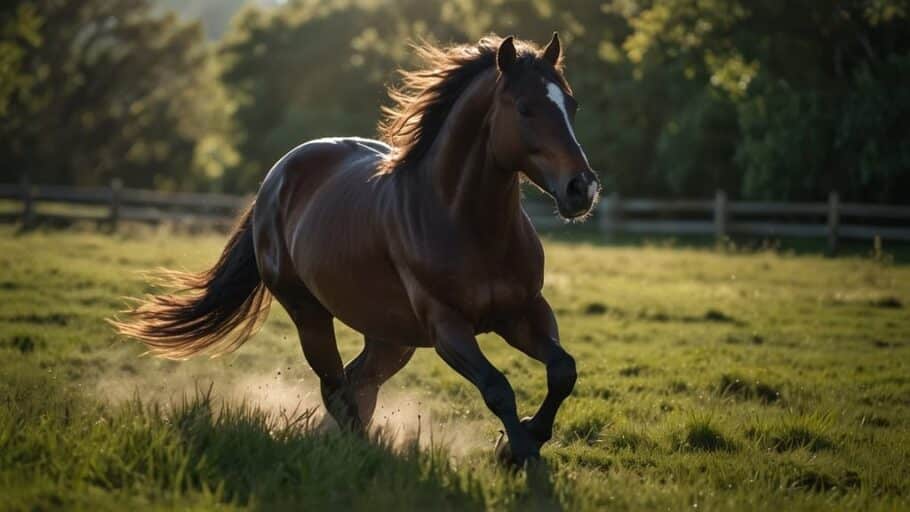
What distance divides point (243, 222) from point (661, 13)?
19.3 m

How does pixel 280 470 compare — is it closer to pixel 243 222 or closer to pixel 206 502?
pixel 206 502

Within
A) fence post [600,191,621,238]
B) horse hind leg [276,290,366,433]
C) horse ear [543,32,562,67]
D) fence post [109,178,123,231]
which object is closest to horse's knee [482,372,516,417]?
horse hind leg [276,290,366,433]

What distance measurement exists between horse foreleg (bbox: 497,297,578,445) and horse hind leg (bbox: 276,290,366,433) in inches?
55.0

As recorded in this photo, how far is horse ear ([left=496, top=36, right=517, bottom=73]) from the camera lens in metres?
5.43

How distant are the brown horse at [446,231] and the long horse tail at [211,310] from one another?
573 mm

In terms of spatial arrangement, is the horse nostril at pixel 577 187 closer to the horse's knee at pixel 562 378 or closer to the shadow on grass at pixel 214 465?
the horse's knee at pixel 562 378

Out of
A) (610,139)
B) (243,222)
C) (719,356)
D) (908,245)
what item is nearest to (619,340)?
(719,356)

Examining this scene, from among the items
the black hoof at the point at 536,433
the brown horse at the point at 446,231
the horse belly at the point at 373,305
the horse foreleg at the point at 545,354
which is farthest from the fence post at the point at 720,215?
the black hoof at the point at 536,433

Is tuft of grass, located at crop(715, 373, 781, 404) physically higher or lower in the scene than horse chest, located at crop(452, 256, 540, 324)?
lower

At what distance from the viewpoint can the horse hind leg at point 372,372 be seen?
7.13 meters

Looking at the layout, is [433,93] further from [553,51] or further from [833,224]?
[833,224]

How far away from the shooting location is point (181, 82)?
54.5m

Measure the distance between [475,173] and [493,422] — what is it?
2131mm

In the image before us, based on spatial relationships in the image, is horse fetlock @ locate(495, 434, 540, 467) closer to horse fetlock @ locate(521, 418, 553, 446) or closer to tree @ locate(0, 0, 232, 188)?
horse fetlock @ locate(521, 418, 553, 446)
